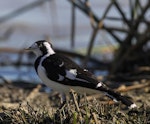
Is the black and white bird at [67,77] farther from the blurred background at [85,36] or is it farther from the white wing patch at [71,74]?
the blurred background at [85,36]

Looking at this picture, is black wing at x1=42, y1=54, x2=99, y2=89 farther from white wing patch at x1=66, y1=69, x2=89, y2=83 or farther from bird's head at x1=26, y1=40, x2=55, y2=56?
bird's head at x1=26, y1=40, x2=55, y2=56

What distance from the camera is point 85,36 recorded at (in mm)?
9984

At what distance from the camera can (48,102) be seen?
17.6 ft

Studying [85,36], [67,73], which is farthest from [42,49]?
[85,36]

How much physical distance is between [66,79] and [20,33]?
19.6 feet

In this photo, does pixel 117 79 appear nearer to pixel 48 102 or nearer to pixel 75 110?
pixel 48 102

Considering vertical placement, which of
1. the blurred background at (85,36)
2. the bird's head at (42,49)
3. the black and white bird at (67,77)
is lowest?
the black and white bird at (67,77)

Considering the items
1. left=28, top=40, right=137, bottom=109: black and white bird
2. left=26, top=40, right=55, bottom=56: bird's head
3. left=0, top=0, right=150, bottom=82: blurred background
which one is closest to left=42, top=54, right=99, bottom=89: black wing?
left=28, top=40, right=137, bottom=109: black and white bird

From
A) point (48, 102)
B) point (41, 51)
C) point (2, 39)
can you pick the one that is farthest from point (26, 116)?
point (2, 39)

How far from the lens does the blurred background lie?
6.40m

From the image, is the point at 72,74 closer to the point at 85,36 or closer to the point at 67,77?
the point at 67,77

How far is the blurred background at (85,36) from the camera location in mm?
6402

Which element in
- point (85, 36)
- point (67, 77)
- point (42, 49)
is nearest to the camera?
point (67, 77)

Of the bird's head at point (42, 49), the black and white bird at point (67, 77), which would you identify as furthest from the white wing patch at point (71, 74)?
the bird's head at point (42, 49)
